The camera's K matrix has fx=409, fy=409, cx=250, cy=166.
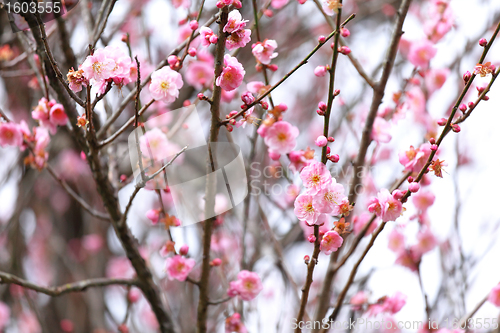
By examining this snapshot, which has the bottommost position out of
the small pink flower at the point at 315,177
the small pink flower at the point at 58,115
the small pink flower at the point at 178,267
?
the small pink flower at the point at 178,267

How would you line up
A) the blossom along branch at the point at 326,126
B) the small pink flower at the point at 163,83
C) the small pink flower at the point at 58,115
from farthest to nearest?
the small pink flower at the point at 58,115, the small pink flower at the point at 163,83, the blossom along branch at the point at 326,126

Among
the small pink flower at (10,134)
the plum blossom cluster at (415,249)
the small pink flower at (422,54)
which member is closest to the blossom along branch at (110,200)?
the small pink flower at (10,134)

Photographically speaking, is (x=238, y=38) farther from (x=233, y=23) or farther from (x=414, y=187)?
(x=414, y=187)

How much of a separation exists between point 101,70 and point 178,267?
1.02 m

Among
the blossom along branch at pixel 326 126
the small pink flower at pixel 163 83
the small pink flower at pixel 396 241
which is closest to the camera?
the blossom along branch at pixel 326 126

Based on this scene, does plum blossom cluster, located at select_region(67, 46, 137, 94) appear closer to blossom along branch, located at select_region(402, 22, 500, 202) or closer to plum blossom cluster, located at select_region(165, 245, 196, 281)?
plum blossom cluster, located at select_region(165, 245, 196, 281)

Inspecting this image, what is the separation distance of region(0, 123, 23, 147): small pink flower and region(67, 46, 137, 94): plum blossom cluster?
0.86 metres

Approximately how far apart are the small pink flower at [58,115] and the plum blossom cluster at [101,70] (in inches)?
22.5

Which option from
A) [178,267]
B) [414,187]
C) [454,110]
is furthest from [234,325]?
[454,110]

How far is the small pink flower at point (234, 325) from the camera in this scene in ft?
7.14

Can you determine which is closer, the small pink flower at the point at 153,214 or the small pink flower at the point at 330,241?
the small pink flower at the point at 330,241

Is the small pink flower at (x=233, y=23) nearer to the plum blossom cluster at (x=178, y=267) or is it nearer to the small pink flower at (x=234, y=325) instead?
the plum blossom cluster at (x=178, y=267)
